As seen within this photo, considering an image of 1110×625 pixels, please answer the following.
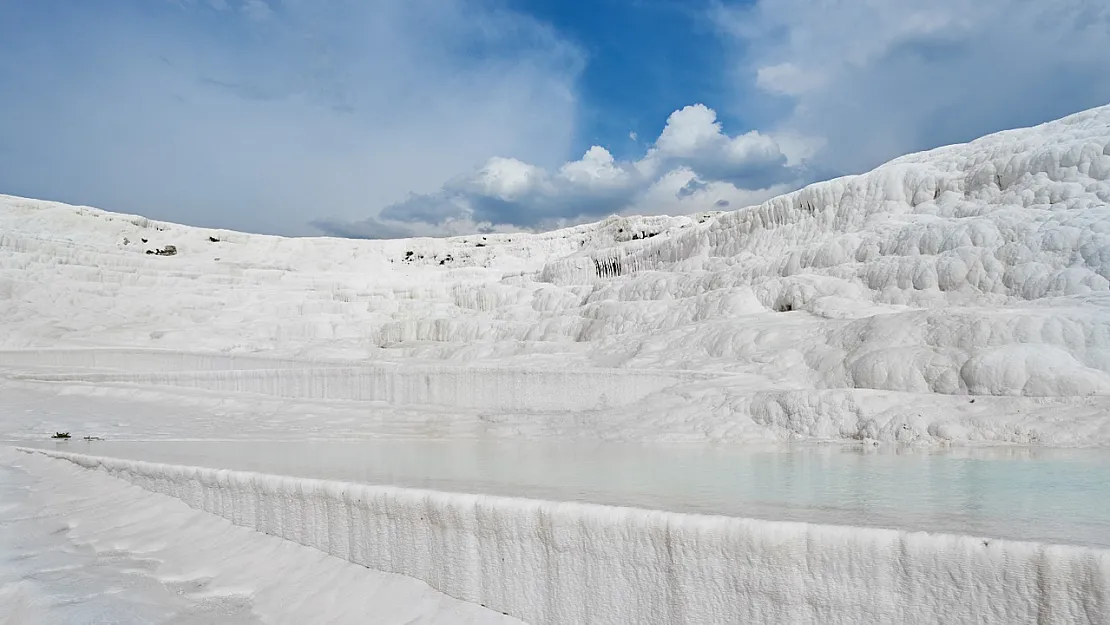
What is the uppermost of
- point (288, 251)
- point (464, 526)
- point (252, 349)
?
point (288, 251)

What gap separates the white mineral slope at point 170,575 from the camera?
11.2 ft

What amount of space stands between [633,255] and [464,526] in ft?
72.8

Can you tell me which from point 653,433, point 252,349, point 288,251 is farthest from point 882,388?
point 288,251

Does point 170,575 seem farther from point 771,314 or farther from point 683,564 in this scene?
point 771,314

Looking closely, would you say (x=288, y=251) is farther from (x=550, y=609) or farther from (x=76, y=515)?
(x=550, y=609)

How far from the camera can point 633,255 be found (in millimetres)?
25078

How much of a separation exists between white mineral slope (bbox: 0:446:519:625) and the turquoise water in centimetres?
56

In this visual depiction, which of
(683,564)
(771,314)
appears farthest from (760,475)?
(771,314)

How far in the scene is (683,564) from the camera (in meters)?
2.84

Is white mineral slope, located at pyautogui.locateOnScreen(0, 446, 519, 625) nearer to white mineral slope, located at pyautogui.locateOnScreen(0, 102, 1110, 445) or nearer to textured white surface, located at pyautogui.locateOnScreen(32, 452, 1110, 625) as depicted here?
textured white surface, located at pyautogui.locateOnScreen(32, 452, 1110, 625)

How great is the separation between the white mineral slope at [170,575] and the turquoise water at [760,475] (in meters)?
0.56

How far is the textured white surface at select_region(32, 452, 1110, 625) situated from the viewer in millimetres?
2312

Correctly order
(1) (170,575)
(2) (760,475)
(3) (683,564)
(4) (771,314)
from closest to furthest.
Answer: (3) (683,564) → (1) (170,575) → (2) (760,475) → (4) (771,314)

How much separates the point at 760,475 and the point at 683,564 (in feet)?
9.19
